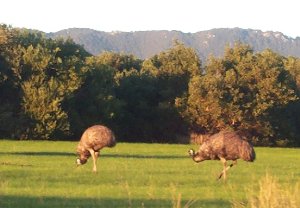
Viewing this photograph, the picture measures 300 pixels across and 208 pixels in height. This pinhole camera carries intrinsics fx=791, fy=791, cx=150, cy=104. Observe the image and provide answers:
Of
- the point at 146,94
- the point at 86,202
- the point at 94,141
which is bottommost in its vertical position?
the point at 86,202

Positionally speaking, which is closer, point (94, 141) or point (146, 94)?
point (94, 141)

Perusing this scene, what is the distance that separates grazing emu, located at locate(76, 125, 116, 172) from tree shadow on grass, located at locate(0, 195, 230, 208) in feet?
35.6

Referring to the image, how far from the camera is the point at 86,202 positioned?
19438 mm

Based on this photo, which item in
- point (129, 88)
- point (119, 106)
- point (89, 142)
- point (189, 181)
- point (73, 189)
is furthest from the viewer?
point (129, 88)

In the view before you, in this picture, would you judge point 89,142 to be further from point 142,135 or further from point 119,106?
point 142,135

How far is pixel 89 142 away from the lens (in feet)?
104

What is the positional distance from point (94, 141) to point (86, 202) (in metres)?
12.0

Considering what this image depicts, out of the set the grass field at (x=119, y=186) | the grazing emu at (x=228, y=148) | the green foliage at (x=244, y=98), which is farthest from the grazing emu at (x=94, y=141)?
the green foliage at (x=244, y=98)

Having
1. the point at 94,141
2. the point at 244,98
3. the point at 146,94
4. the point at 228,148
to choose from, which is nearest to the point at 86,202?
the point at 228,148

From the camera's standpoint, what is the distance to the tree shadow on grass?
18.7 meters

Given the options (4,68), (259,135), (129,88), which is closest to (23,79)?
(4,68)

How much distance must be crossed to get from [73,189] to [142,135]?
6141 cm

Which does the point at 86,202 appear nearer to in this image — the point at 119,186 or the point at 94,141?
the point at 119,186

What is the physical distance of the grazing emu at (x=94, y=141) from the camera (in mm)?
31125
